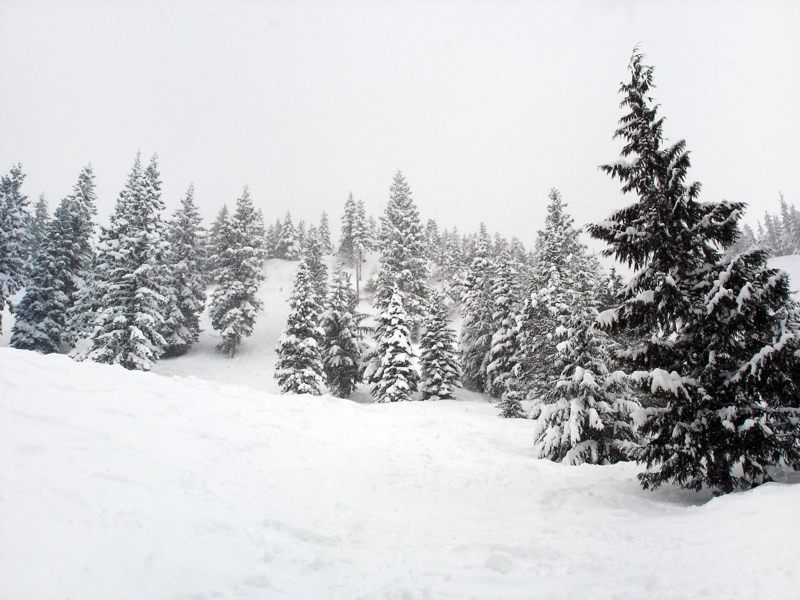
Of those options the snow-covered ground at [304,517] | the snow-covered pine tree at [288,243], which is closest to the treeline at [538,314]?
the snow-covered ground at [304,517]

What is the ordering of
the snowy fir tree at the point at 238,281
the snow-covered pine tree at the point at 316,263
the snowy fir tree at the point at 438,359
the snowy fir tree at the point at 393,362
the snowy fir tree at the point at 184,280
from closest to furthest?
the snowy fir tree at the point at 393,362 → the snowy fir tree at the point at 438,359 → the snowy fir tree at the point at 184,280 → the snowy fir tree at the point at 238,281 → the snow-covered pine tree at the point at 316,263

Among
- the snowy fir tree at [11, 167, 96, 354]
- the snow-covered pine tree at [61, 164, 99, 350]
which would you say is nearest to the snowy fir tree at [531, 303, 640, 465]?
the snow-covered pine tree at [61, 164, 99, 350]

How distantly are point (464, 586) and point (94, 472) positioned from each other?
567 cm

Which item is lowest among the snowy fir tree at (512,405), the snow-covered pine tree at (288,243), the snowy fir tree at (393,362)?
the snowy fir tree at (512,405)

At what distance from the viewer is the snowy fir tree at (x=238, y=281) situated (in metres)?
41.0

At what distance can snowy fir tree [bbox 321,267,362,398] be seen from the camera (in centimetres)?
3238

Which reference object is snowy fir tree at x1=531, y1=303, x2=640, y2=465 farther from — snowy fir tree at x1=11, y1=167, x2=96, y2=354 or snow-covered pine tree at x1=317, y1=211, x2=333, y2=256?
snow-covered pine tree at x1=317, y1=211, x2=333, y2=256

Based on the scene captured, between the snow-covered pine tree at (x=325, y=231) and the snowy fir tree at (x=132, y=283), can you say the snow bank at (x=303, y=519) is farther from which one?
the snow-covered pine tree at (x=325, y=231)

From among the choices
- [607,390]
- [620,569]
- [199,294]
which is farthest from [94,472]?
[199,294]

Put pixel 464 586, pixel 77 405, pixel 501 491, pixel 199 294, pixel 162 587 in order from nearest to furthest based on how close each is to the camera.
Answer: pixel 162 587, pixel 464 586, pixel 77 405, pixel 501 491, pixel 199 294

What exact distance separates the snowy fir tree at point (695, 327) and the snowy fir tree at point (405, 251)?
3337cm

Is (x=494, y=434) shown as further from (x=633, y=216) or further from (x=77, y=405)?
(x=77, y=405)

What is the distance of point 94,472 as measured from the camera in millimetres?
6320

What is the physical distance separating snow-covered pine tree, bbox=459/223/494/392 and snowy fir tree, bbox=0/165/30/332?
35.3 m
